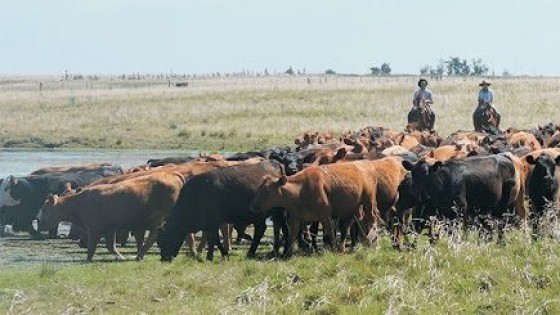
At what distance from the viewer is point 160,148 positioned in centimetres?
4525

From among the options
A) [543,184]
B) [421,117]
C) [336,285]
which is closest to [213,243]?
[336,285]

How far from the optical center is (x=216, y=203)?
16.3m

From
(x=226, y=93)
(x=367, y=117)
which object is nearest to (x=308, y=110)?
(x=367, y=117)

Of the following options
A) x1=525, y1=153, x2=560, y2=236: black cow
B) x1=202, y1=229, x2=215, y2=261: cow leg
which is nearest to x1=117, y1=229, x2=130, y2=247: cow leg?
x1=202, y1=229, x2=215, y2=261: cow leg

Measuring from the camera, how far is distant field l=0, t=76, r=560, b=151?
47.4 metres

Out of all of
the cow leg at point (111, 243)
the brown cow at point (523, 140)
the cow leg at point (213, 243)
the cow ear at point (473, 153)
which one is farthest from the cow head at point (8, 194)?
the brown cow at point (523, 140)

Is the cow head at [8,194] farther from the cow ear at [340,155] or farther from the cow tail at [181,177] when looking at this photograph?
the cow ear at [340,155]

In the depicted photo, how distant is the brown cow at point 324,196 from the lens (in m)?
15.1

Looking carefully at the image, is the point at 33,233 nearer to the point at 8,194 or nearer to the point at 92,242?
the point at 8,194

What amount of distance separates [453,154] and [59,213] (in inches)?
269

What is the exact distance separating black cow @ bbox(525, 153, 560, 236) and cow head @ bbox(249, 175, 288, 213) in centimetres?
366

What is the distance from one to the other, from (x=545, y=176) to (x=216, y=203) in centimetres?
478

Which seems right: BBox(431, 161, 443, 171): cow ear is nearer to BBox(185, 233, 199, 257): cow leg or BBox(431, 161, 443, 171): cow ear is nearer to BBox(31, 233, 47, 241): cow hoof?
BBox(185, 233, 199, 257): cow leg

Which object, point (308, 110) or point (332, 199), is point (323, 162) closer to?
point (332, 199)
